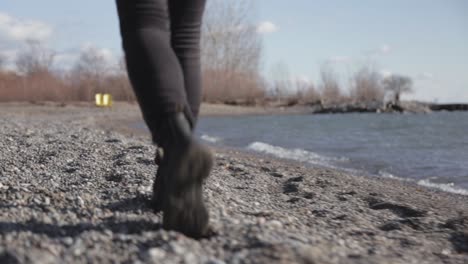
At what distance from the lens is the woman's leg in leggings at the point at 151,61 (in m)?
1.56

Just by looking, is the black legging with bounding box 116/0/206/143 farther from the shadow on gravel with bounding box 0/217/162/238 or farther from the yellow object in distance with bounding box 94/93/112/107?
the yellow object in distance with bounding box 94/93/112/107

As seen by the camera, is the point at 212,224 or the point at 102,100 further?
the point at 102,100

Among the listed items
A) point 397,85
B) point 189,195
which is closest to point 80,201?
point 189,195

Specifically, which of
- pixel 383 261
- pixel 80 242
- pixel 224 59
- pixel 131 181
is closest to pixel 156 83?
pixel 80 242

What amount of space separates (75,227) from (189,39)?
2.11 ft

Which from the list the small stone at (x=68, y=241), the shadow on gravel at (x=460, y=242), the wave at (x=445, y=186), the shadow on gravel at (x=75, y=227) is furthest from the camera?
the wave at (x=445, y=186)

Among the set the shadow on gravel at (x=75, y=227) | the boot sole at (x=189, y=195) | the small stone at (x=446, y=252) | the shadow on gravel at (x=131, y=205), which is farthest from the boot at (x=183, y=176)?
the small stone at (x=446, y=252)

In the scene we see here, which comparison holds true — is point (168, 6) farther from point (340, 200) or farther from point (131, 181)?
point (340, 200)

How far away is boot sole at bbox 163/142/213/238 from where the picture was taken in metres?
1.49

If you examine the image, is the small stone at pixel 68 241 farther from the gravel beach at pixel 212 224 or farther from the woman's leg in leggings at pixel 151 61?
the woman's leg in leggings at pixel 151 61

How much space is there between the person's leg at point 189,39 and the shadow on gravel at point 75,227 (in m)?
0.35

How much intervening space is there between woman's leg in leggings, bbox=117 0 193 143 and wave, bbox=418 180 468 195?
4.10 m

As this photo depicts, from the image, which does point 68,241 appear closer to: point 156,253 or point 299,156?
point 156,253

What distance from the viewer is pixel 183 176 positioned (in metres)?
1.51
